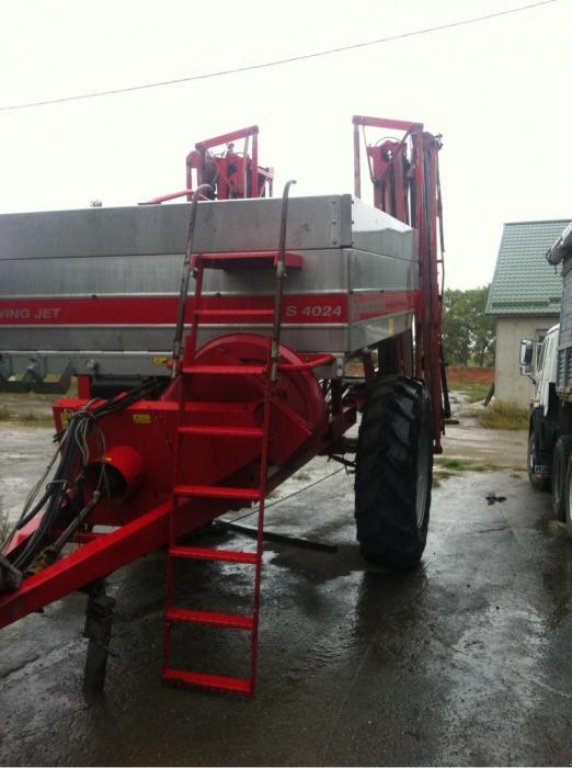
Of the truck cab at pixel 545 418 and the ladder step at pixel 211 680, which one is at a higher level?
the truck cab at pixel 545 418

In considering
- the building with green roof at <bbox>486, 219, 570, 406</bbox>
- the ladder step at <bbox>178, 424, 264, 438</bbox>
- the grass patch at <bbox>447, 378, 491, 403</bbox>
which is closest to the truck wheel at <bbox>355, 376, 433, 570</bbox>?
the ladder step at <bbox>178, 424, 264, 438</bbox>

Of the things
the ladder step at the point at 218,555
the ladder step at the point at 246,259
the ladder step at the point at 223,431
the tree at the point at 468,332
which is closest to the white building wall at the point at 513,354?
the ladder step at the point at 246,259

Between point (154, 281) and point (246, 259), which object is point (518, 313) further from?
point (246, 259)

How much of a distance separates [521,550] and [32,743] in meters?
4.66

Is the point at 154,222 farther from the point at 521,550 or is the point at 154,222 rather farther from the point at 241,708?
the point at 521,550

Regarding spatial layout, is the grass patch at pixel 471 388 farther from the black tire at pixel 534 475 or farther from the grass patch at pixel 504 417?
the black tire at pixel 534 475

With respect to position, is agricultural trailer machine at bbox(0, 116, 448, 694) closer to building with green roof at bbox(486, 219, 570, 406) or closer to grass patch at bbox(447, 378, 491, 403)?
building with green roof at bbox(486, 219, 570, 406)

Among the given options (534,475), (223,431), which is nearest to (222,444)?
(223,431)

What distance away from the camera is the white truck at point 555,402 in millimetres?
7707

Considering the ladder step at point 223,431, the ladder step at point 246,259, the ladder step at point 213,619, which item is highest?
the ladder step at point 246,259

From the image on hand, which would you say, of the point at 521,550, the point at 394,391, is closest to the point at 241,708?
the point at 394,391

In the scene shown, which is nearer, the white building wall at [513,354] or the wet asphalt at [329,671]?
the wet asphalt at [329,671]

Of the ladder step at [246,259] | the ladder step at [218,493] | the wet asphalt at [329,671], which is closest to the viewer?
the wet asphalt at [329,671]

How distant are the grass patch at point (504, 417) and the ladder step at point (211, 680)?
14687mm
